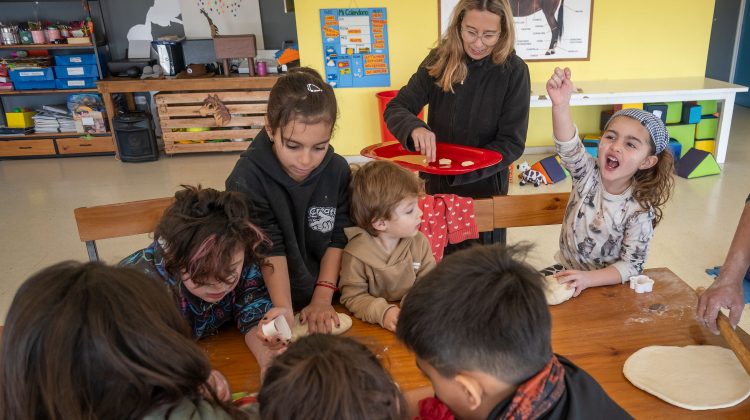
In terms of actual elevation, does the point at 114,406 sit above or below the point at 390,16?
below

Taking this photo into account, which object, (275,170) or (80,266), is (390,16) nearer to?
(275,170)

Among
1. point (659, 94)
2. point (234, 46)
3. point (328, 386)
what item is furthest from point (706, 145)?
point (328, 386)

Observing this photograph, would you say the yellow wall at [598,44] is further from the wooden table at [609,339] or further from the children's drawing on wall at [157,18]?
the wooden table at [609,339]

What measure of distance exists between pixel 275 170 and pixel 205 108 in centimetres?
415

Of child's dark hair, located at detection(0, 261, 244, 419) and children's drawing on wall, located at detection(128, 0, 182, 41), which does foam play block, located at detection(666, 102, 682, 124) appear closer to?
children's drawing on wall, located at detection(128, 0, 182, 41)

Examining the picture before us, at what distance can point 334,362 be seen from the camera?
0.68m

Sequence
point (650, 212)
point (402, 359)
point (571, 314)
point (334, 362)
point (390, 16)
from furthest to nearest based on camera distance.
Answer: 1. point (390, 16)
2. point (650, 212)
3. point (571, 314)
4. point (402, 359)
5. point (334, 362)

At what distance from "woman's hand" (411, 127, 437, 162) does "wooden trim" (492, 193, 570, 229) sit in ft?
0.96

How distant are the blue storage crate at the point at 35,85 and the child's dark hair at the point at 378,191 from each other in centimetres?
512

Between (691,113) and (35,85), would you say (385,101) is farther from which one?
(35,85)

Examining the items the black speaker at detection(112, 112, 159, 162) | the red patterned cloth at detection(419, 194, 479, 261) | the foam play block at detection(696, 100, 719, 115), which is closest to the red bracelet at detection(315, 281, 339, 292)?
the red patterned cloth at detection(419, 194, 479, 261)

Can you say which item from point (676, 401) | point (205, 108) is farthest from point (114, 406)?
point (205, 108)

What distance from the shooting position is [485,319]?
0.74 metres

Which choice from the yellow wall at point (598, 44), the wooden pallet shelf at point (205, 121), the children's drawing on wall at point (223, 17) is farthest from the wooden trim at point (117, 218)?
the children's drawing on wall at point (223, 17)
